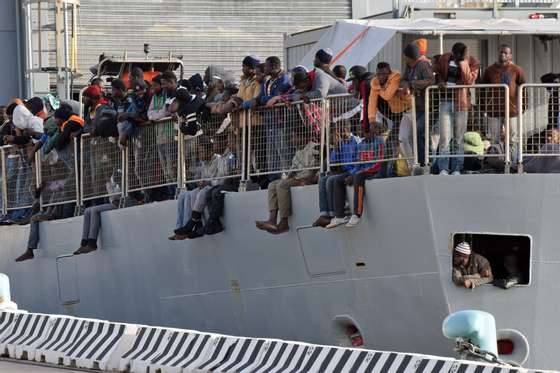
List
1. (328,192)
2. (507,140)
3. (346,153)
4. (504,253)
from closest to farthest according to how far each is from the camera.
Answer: (507,140), (504,253), (328,192), (346,153)

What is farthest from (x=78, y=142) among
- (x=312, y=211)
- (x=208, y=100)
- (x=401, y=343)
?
(x=401, y=343)

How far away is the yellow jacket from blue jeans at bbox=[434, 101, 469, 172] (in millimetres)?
428

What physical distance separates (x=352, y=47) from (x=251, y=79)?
5.65 ft

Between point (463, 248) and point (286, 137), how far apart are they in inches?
109

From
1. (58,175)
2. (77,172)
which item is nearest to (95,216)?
(77,172)

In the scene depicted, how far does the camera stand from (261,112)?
1689cm

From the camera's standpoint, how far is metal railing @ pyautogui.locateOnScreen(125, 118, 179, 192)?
18469mm

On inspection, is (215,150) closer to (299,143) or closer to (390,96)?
(299,143)

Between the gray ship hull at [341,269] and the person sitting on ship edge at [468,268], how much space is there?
0.10 metres

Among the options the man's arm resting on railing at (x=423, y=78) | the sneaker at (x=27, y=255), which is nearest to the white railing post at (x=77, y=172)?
the sneaker at (x=27, y=255)

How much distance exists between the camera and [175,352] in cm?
1502

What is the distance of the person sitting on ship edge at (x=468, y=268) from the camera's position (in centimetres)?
1470

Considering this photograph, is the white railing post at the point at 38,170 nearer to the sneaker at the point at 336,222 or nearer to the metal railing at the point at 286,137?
the metal railing at the point at 286,137

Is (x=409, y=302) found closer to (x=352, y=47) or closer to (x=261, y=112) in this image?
(x=261, y=112)
